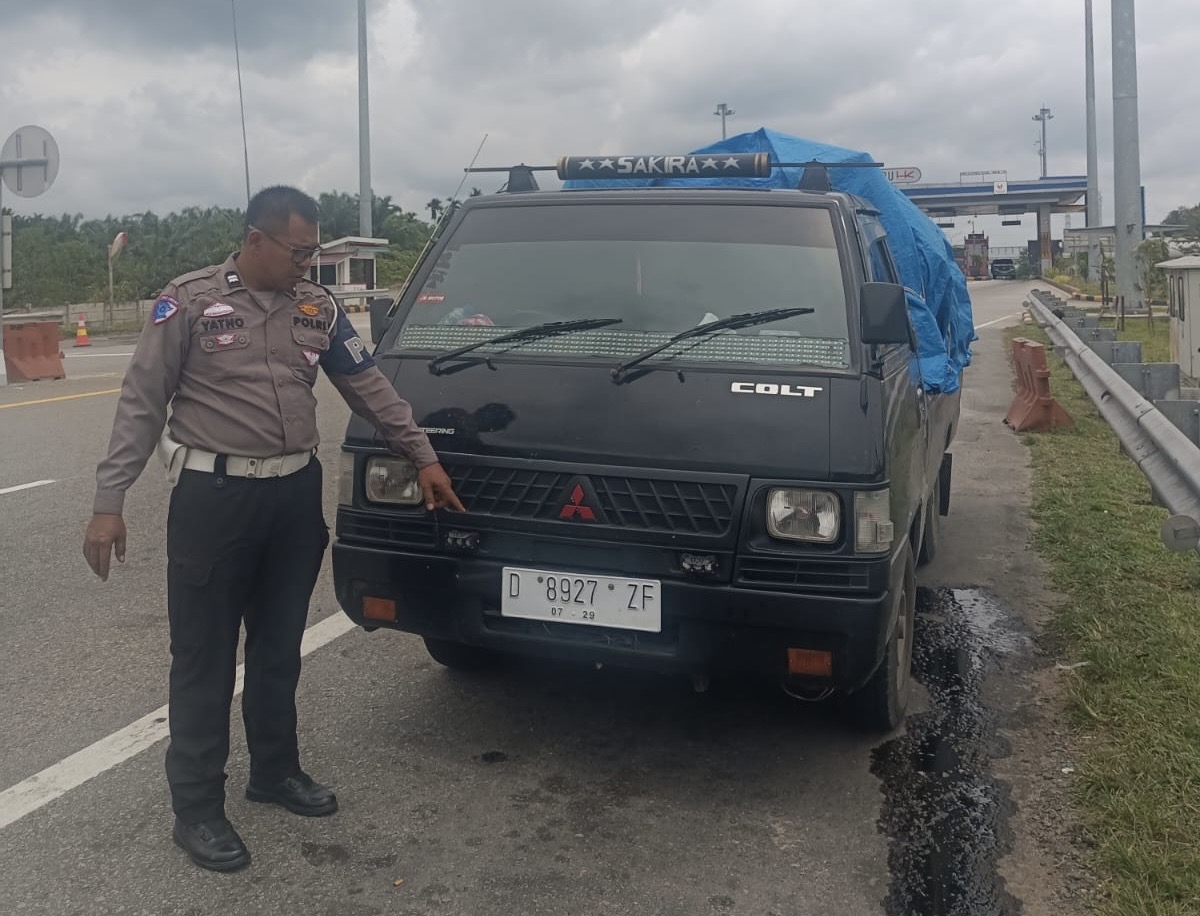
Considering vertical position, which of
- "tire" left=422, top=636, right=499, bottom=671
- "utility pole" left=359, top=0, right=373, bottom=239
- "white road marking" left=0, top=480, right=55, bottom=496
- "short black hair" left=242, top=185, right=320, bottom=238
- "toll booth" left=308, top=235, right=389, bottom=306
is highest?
"utility pole" left=359, top=0, right=373, bottom=239

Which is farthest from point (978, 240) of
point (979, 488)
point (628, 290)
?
point (628, 290)

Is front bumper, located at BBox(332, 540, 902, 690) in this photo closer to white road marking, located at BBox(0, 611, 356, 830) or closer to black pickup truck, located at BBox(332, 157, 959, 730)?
black pickup truck, located at BBox(332, 157, 959, 730)

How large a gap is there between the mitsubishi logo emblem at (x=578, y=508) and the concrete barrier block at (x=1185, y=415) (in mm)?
3371

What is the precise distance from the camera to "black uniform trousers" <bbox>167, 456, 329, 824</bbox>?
320cm

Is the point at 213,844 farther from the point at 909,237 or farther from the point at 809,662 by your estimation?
the point at 909,237

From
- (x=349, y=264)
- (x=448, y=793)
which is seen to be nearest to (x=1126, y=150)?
(x=448, y=793)

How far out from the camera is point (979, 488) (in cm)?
870

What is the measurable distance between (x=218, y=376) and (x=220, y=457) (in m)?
0.22

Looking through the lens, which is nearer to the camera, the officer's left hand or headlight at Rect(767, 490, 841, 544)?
headlight at Rect(767, 490, 841, 544)

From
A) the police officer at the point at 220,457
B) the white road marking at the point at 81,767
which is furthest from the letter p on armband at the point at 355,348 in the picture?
the white road marking at the point at 81,767

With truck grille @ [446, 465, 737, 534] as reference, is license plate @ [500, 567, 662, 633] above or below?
Answer: below

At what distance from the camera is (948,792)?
12.1 feet

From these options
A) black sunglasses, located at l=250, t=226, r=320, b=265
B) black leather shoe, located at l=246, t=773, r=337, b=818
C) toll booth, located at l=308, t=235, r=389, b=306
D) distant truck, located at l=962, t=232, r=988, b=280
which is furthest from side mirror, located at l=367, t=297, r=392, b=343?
distant truck, located at l=962, t=232, r=988, b=280

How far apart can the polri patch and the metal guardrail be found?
3266 millimetres
